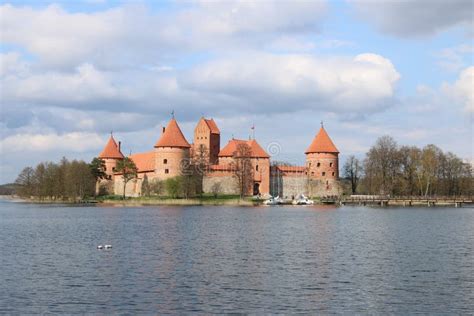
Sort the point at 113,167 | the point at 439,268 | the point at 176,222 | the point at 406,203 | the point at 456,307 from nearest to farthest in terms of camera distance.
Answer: the point at 456,307, the point at 439,268, the point at 176,222, the point at 406,203, the point at 113,167

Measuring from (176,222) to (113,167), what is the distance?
145ft

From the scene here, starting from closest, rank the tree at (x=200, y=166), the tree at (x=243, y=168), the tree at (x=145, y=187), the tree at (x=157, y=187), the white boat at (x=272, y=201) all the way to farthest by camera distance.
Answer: the white boat at (x=272, y=201)
the tree at (x=200, y=166)
the tree at (x=243, y=168)
the tree at (x=157, y=187)
the tree at (x=145, y=187)

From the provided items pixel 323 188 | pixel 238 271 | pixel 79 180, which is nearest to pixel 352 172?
pixel 323 188

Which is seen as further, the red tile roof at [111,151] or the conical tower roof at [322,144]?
the red tile roof at [111,151]

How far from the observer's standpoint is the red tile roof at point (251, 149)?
228ft

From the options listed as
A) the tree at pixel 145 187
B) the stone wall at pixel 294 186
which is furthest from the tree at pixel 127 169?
the stone wall at pixel 294 186

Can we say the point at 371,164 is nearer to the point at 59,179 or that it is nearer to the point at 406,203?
the point at 406,203

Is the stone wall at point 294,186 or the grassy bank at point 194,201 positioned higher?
the stone wall at point 294,186

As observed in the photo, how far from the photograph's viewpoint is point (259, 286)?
49.1 feet

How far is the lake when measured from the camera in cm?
1317

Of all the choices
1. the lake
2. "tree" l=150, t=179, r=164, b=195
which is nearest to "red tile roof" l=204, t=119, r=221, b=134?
"tree" l=150, t=179, r=164, b=195

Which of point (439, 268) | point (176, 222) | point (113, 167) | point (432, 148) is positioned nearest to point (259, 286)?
point (439, 268)

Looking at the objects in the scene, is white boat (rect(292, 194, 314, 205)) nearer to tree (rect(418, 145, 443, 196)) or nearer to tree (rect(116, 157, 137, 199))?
tree (rect(418, 145, 443, 196))

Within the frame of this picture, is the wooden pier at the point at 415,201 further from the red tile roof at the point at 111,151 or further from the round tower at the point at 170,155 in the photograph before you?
the red tile roof at the point at 111,151
